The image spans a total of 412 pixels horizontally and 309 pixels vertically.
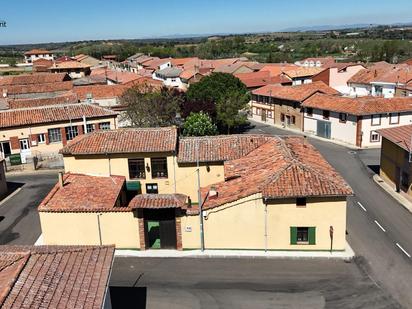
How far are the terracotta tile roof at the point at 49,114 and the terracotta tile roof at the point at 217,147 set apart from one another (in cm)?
2045

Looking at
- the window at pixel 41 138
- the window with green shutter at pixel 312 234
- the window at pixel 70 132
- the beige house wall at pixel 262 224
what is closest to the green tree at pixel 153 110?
the window at pixel 70 132

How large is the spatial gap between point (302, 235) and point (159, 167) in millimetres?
12904

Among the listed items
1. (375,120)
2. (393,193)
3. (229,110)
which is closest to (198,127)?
(229,110)

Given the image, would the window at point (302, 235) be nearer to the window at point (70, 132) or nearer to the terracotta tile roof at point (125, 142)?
the terracotta tile roof at point (125, 142)

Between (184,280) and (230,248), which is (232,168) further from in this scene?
(184,280)

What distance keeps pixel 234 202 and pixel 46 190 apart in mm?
21406

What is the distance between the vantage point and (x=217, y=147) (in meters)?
34.6

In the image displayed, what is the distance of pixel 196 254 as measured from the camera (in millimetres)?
25906

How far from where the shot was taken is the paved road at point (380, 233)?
902 inches

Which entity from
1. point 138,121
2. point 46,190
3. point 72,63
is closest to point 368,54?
point 72,63

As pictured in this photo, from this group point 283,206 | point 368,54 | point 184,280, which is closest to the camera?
point 184,280

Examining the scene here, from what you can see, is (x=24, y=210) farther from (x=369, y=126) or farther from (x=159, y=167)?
(x=369, y=126)

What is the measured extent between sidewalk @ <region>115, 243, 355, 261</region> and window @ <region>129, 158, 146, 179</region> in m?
8.91

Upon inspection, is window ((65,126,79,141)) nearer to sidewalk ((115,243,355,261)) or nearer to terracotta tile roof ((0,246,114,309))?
sidewalk ((115,243,355,261))
